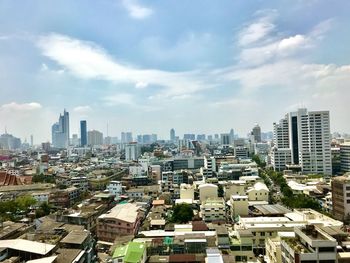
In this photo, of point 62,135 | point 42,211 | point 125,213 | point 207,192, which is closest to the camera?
point 125,213

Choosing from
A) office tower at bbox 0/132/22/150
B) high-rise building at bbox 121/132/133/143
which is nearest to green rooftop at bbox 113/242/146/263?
office tower at bbox 0/132/22/150

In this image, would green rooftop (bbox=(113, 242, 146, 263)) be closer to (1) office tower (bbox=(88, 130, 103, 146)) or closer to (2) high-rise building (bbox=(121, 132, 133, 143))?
(1) office tower (bbox=(88, 130, 103, 146))

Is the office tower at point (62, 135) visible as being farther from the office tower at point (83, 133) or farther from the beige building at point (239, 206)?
the beige building at point (239, 206)

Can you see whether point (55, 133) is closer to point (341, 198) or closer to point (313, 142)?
point (313, 142)

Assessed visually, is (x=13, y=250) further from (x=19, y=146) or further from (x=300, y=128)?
(x=19, y=146)

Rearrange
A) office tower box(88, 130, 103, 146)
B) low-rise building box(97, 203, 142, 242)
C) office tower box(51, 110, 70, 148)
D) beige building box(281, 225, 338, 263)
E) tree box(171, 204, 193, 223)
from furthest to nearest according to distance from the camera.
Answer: office tower box(51, 110, 70, 148) → office tower box(88, 130, 103, 146) → tree box(171, 204, 193, 223) → low-rise building box(97, 203, 142, 242) → beige building box(281, 225, 338, 263)

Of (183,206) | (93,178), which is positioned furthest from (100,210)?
(93,178)

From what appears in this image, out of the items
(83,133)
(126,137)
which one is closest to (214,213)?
(83,133)
